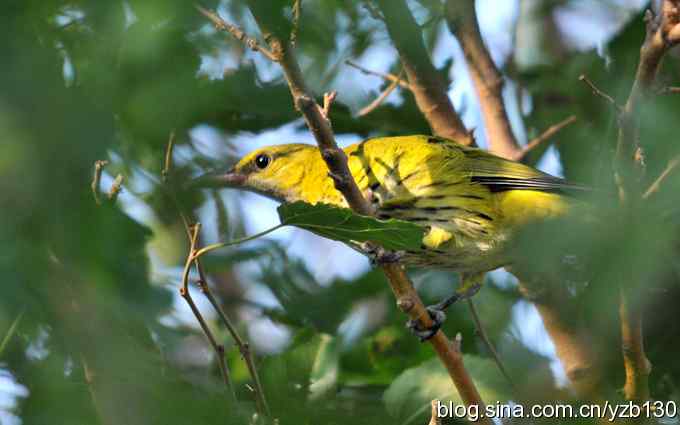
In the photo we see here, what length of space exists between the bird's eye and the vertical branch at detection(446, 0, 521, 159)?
1.25 meters

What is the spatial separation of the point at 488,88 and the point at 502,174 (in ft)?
2.71

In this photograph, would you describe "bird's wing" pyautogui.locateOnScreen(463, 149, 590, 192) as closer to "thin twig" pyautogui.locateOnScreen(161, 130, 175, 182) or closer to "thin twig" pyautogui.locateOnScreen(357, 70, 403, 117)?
"thin twig" pyautogui.locateOnScreen(357, 70, 403, 117)

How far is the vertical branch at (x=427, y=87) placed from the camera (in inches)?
155

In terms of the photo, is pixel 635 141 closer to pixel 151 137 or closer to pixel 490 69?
pixel 151 137

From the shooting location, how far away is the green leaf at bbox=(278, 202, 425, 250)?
105 inches

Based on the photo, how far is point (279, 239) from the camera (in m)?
4.74

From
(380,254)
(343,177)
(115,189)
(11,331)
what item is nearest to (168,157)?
(115,189)

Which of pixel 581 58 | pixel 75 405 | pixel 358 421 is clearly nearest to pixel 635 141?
pixel 358 421

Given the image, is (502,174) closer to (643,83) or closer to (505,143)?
(505,143)

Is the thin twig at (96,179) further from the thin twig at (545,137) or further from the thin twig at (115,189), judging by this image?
the thin twig at (545,137)

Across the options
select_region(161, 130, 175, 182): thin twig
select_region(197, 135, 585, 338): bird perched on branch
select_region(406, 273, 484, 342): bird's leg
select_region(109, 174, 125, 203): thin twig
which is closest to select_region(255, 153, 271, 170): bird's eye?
select_region(197, 135, 585, 338): bird perched on branch

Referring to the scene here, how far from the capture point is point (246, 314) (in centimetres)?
525

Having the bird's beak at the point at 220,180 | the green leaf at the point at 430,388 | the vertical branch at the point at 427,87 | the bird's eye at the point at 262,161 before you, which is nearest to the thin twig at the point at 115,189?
the bird's beak at the point at 220,180

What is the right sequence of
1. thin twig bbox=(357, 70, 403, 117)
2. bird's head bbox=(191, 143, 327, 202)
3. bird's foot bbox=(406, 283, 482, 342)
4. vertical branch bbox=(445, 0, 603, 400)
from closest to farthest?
bird's foot bbox=(406, 283, 482, 342), vertical branch bbox=(445, 0, 603, 400), thin twig bbox=(357, 70, 403, 117), bird's head bbox=(191, 143, 327, 202)
